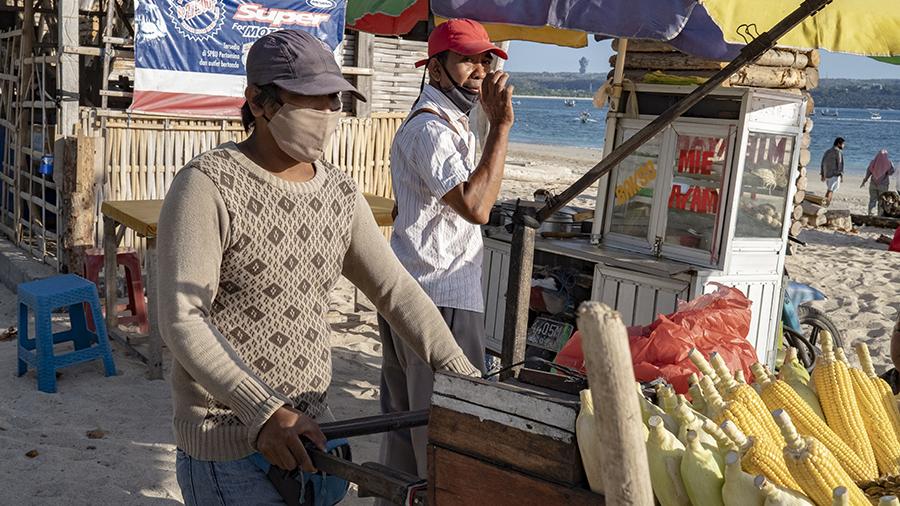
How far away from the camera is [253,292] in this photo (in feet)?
7.74

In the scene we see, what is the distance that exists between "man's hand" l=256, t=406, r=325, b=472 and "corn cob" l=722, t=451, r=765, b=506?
909 mm

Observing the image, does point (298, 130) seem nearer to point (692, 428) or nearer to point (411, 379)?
point (692, 428)

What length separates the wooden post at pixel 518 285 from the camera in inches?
151

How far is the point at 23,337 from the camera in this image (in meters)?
6.55

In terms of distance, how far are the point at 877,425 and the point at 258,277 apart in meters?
1.63

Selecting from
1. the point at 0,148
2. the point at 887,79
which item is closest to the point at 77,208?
the point at 0,148

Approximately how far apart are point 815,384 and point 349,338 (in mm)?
5721

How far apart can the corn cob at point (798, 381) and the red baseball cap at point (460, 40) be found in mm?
1549

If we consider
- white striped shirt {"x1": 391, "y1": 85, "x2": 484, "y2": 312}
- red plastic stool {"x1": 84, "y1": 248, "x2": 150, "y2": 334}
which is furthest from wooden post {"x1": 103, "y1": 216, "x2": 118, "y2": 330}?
white striped shirt {"x1": 391, "y1": 85, "x2": 484, "y2": 312}

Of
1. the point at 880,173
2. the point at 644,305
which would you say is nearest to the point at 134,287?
the point at 644,305

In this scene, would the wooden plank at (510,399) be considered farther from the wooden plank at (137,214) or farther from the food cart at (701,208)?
the wooden plank at (137,214)

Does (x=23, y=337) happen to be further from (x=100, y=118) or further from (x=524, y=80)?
(x=524, y=80)

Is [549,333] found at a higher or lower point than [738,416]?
lower

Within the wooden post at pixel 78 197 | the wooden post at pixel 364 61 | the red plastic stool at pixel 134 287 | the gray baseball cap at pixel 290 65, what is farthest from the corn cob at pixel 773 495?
the wooden post at pixel 364 61
